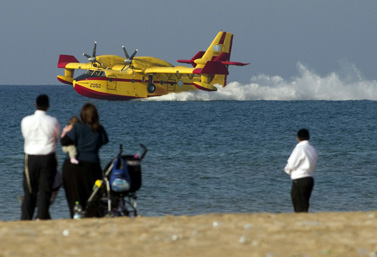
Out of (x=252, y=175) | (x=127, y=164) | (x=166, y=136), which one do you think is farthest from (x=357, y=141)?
(x=127, y=164)

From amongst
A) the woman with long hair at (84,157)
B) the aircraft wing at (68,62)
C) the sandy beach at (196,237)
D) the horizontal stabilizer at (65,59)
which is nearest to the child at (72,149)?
the woman with long hair at (84,157)

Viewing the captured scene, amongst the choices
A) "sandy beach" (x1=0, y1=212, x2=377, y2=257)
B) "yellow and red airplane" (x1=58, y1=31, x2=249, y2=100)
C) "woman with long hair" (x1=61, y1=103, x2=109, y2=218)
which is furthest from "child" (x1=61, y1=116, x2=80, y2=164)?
"yellow and red airplane" (x1=58, y1=31, x2=249, y2=100)

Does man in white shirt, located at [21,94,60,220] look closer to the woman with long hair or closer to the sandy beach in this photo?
the woman with long hair

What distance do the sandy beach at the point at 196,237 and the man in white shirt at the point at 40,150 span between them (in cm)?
40

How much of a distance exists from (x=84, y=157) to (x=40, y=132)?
0.54 metres

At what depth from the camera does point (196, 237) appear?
6543 mm

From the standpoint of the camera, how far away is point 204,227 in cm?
713

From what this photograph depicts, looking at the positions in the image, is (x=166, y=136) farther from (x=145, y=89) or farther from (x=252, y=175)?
(x=145, y=89)

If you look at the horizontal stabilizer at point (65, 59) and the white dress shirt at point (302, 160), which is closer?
the white dress shirt at point (302, 160)

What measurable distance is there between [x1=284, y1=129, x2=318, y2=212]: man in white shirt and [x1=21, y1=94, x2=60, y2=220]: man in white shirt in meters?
2.95

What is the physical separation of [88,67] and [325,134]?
3056 centimetres

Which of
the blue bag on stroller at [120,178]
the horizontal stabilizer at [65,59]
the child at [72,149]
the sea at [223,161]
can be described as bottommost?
the sea at [223,161]

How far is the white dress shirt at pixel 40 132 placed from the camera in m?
7.59

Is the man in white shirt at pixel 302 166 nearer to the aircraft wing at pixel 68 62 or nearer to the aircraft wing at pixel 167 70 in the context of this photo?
the aircraft wing at pixel 167 70
